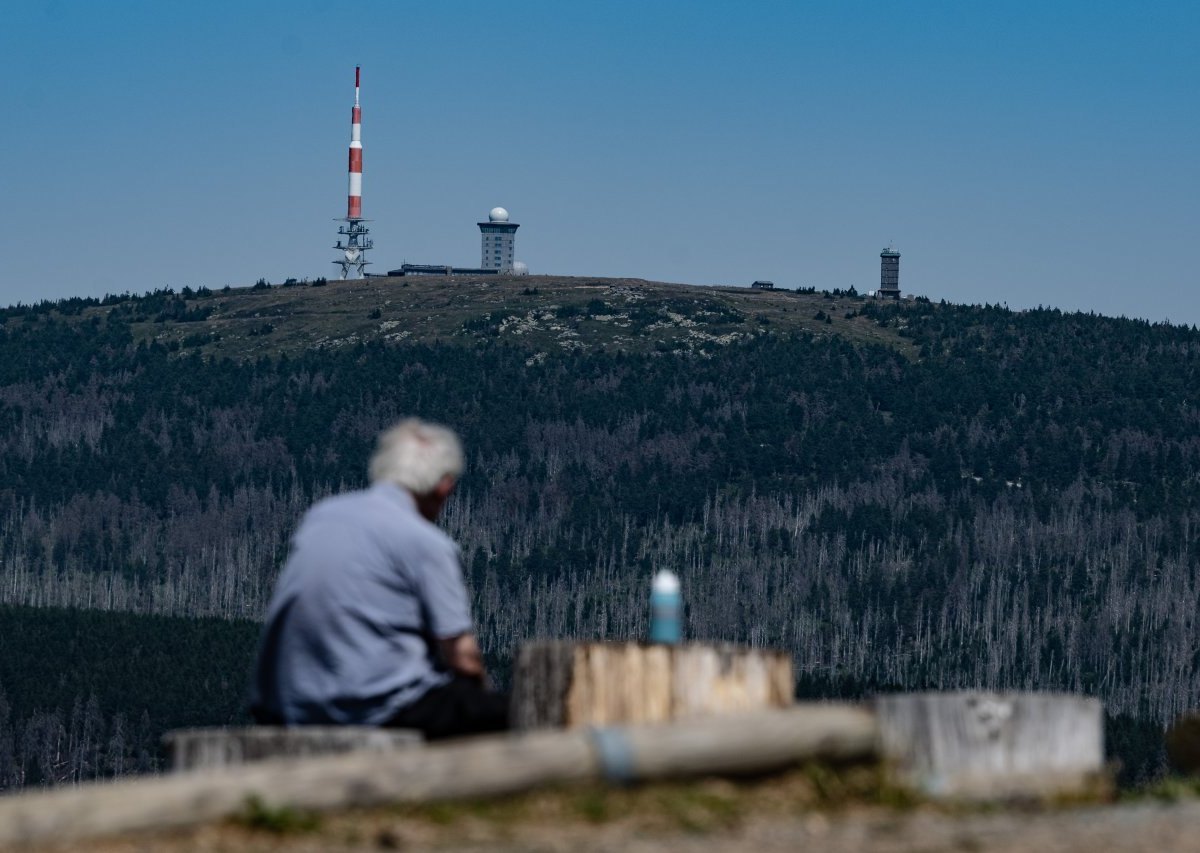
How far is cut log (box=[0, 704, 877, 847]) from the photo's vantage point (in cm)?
1155

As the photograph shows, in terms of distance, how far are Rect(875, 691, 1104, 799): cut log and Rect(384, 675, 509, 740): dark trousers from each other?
7.14 feet

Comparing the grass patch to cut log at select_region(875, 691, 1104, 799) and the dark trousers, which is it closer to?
the dark trousers

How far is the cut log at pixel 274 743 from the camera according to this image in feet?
41.8

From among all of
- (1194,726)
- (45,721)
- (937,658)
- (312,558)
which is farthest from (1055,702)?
(937,658)

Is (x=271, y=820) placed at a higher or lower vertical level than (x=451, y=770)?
lower

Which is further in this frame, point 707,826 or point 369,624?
point 369,624

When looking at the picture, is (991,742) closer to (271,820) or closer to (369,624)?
(369,624)

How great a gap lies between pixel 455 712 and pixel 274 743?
3.98 feet

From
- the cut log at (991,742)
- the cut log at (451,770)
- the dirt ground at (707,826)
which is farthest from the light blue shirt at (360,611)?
Answer: the cut log at (991,742)

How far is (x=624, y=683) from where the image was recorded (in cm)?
1384

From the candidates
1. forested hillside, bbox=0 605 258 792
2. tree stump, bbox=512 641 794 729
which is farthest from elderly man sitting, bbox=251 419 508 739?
forested hillside, bbox=0 605 258 792

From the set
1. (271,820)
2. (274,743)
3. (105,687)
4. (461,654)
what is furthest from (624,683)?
(105,687)

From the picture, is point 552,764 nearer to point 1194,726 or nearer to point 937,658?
point 1194,726

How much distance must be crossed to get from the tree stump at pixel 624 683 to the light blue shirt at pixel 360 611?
553 mm
